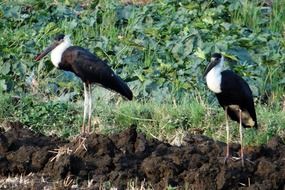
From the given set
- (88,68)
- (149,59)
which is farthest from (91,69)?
(149,59)

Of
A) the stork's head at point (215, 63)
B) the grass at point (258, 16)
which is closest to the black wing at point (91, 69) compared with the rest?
the stork's head at point (215, 63)

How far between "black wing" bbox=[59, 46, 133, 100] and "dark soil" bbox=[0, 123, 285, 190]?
0.57 metres

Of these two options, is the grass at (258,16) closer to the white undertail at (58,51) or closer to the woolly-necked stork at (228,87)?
the white undertail at (58,51)

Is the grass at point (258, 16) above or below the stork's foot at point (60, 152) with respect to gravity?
above

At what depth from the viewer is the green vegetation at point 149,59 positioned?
887cm

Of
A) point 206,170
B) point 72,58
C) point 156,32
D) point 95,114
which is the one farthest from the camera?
point 156,32

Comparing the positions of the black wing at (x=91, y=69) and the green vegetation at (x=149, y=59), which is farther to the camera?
the green vegetation at (x=149, y=59)

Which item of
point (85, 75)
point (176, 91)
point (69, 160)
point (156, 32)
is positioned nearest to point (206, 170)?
point (69, 160)

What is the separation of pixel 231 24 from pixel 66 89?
6.87ft

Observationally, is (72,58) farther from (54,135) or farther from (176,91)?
(176,91)

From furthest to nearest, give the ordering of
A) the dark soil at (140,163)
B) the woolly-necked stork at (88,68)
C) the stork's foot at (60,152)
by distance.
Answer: the woolly-necked stork at (88,68), the stork's foot at (60,152), the dark soil at (140,163)

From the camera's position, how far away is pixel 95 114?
900cm

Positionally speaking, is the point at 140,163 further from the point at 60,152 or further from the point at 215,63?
the point at 215,63

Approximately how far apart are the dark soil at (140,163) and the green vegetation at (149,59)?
0.90m
